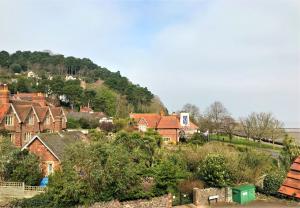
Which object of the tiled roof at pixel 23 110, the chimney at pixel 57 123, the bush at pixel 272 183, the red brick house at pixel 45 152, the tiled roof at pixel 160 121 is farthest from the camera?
the tiled roof at pixel 160 121

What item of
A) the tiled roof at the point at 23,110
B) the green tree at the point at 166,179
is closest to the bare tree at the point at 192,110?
the tiled roof at the point at 23,110

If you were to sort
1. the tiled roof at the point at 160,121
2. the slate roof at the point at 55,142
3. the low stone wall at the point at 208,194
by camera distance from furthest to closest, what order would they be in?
1. the tiled roof at the point at 160,121
2. the slate roof at the point at 55,142
3. the low stone wall at the point at 208,194

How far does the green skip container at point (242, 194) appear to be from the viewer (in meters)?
26.5

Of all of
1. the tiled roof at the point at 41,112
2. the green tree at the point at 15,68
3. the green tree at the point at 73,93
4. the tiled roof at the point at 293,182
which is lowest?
the tiled roof at the point at 293,182

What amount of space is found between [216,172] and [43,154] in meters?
14.5

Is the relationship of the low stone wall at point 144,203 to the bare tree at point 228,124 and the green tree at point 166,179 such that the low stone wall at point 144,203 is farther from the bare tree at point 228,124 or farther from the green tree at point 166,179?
the bare tree at point 228,124

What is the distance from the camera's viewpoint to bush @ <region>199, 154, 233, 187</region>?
26578 millimetres

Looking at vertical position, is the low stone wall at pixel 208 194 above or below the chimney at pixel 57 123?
below

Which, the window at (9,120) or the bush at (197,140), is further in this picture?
the bush at (197,140)

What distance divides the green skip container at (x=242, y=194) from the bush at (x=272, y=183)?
2.30 m

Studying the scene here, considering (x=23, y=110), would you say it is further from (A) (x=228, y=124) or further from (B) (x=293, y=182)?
(A) (x=228, y=124)

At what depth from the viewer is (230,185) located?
27.1m

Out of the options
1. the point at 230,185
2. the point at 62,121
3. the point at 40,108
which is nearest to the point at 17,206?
the point at 230,185

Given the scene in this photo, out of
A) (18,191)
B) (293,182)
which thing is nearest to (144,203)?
(18,191)
